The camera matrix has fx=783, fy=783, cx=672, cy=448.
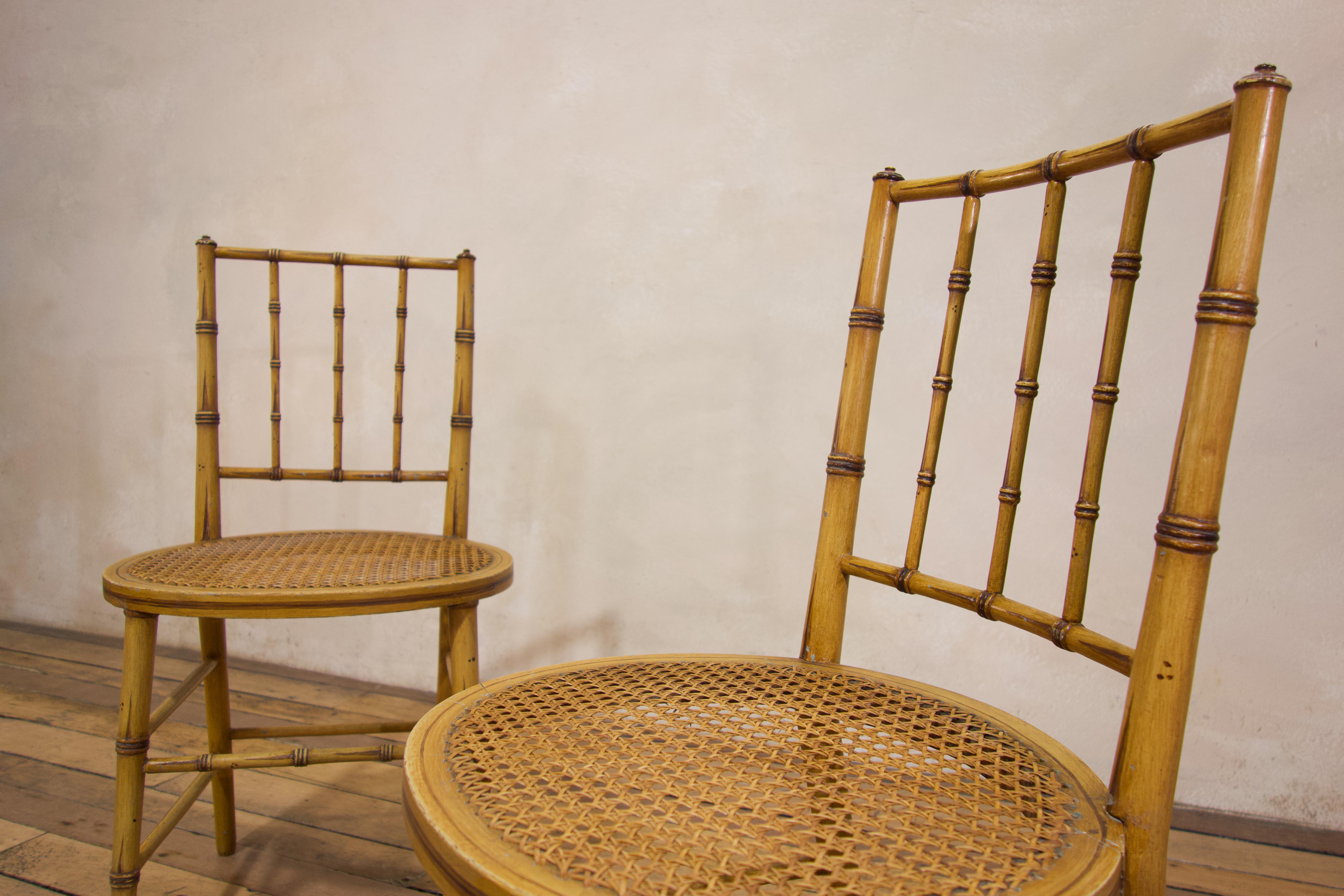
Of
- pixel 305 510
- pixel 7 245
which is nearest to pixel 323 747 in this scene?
pixel 305 510

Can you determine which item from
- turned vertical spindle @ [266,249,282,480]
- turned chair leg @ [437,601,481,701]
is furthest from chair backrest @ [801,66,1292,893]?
turned vertical spindle @ [266,249,282,480]

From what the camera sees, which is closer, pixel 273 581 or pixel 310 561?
pixel 273 581

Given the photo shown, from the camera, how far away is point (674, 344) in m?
1.65

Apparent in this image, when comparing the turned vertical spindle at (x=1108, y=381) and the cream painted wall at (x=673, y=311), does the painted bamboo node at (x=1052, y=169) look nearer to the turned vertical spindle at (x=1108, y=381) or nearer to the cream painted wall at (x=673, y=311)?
the turned vertical spindle at (x=1108, y=381)

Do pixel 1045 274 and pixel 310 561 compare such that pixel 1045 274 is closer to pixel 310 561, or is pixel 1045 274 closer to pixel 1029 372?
pixel 1029 372

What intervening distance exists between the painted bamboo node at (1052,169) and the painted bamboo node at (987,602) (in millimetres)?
362

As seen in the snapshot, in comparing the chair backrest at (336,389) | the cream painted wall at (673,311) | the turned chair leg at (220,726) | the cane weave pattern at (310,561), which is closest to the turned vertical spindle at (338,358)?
the chair backrest at (336,389)

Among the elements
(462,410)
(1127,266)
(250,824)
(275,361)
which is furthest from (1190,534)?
(250,824)

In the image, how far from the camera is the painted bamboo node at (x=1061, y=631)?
62 centimetres

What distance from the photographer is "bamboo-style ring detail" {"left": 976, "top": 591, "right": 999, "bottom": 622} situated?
682mm

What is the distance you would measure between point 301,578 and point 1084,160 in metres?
0.92

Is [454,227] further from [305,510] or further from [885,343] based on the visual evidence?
[885,343]

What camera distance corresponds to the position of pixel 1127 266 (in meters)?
0.62

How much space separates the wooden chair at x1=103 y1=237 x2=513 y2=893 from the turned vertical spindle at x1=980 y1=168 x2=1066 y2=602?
1.90 ft
